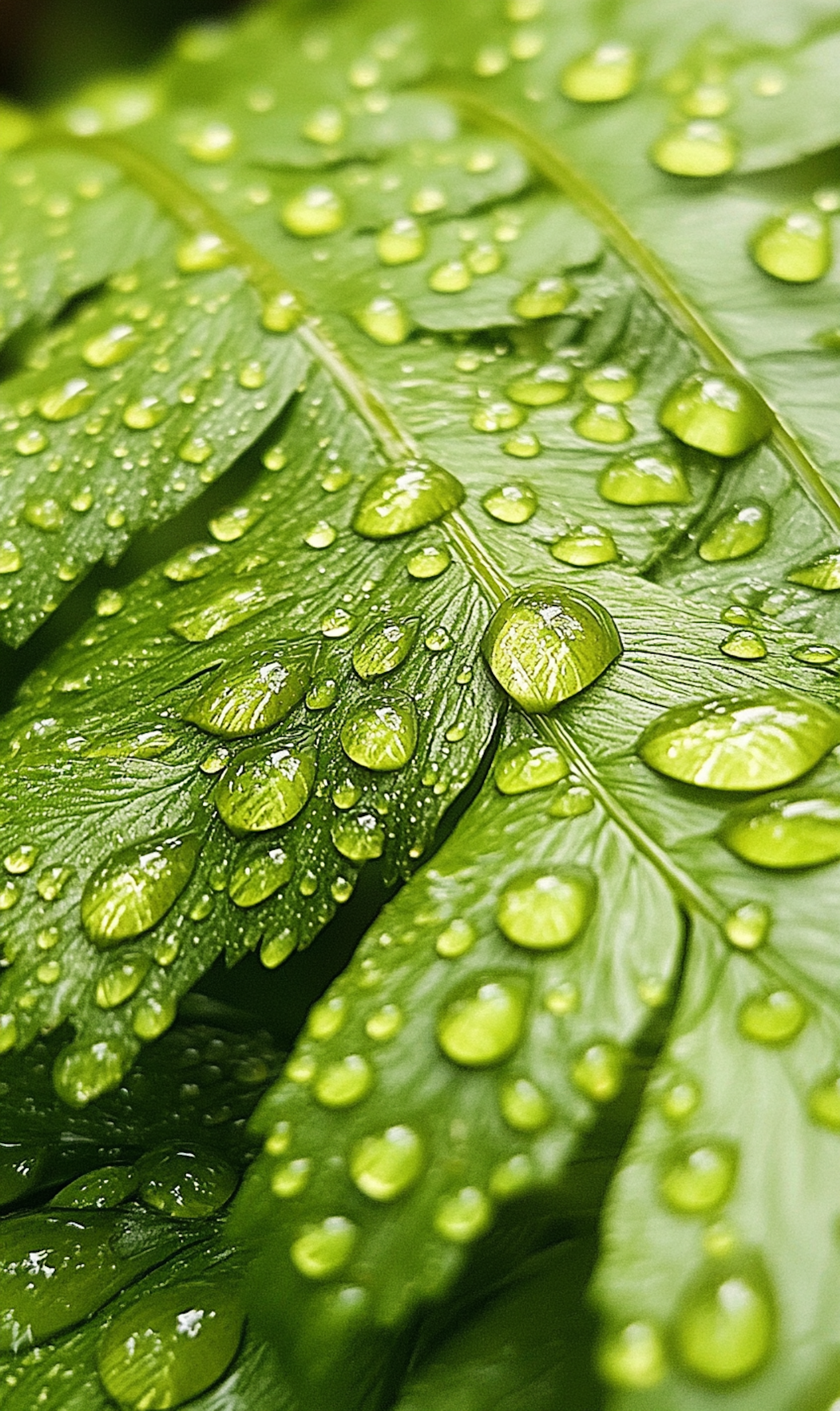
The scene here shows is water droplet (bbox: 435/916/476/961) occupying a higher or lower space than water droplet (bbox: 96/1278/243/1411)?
higher

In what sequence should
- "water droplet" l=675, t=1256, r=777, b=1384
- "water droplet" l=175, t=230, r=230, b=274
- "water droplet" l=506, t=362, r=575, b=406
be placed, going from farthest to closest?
1. "water droplet" l=175, t=230, r=230, b=274
2. "water droplet" l=506, t=362, r=575, b=406
3. "water droplet" l=675, t=1256, r=777, b=1384

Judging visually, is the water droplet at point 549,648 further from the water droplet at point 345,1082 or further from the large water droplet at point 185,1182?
the large water droplet at point 185,1182

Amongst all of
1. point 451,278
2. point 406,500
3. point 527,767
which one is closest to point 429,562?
point 406,500

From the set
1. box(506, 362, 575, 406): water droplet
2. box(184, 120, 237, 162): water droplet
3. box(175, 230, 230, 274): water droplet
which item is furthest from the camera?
box(184, 120, 237, 162): water droplet

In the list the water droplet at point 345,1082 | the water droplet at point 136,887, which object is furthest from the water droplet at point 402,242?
the water droplet at point 345,1082

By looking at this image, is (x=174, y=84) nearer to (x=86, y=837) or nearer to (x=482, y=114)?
(x=482, y=114)

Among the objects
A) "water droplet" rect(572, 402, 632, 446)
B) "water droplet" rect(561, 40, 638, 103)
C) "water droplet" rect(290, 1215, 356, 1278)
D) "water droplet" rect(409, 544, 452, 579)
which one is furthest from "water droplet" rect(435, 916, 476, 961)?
"water droplet" rect(561, 40, 638, 103)

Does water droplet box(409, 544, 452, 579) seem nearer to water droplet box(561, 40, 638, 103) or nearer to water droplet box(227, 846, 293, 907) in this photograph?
water droplet box(227, 846, 293, 907)

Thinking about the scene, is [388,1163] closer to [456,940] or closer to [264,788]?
[456,940]
